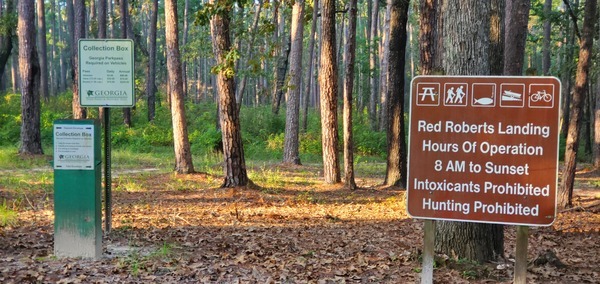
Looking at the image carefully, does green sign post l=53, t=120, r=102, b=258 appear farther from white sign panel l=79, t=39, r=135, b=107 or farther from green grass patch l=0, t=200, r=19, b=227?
green grass patch l=0, t=200, r=19, b=227

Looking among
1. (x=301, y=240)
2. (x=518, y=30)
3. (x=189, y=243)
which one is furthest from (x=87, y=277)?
(x=518, y=30)

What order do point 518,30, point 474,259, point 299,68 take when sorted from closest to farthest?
point 474,259
point 518,30
point 299,68

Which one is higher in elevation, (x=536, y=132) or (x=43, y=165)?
(x=536, y=132)

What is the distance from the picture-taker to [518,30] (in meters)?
13.6

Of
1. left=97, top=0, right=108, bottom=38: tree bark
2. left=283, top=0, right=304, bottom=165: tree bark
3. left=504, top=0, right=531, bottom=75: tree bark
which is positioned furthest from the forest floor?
left=97, top=0, right=108, bottom=38: tree bark

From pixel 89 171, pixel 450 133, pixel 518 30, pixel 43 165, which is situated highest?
pixel 518 30

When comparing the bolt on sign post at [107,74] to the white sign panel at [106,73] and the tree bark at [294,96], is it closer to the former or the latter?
the white sign panel at [106,73]

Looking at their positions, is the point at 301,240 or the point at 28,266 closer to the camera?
the point at 28,266

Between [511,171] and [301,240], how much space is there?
16.0 ft

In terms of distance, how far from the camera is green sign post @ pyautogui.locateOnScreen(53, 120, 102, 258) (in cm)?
744

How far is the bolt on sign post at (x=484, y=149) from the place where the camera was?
462 centimetres

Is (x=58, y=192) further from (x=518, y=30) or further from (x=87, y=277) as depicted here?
(x=518, y=30)

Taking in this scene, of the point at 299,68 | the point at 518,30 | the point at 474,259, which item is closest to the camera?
the point at 474,259

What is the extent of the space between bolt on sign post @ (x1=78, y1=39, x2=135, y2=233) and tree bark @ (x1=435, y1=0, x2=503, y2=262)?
3.96 m
